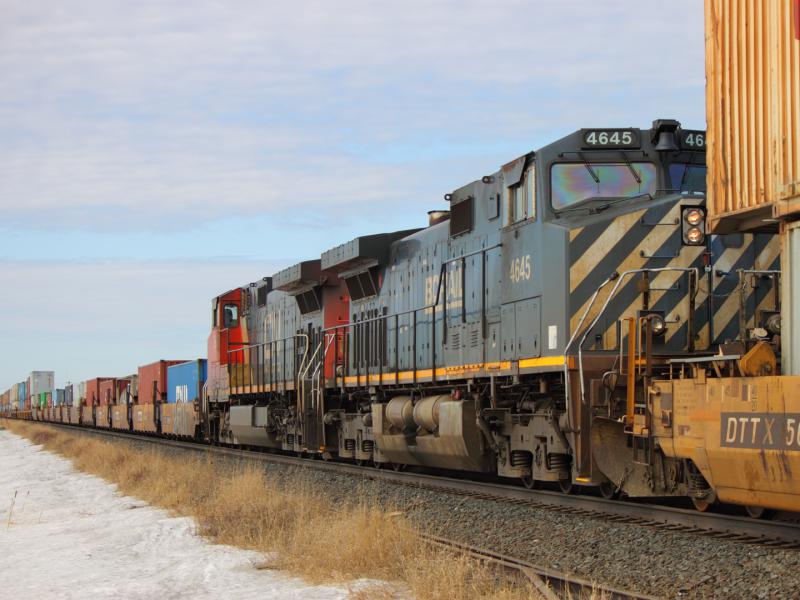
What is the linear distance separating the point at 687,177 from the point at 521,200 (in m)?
1.85

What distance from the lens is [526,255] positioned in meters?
11.5

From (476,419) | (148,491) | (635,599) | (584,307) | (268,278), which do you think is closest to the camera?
(635,599)

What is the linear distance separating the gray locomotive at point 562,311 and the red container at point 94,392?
129 feet

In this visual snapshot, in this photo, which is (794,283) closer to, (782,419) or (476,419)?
(782,419)

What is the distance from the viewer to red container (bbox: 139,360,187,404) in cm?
3759

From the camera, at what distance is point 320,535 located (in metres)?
9.16

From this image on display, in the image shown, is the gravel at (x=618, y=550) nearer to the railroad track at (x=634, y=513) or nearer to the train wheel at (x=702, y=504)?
the railroad track at (x=634, y=513)

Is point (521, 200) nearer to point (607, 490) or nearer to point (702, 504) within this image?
point (607, 490)

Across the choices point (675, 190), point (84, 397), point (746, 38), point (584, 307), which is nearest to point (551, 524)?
point (584, 307)

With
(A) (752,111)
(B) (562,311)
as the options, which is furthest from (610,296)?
(A) (752,111)

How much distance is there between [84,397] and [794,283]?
178ft

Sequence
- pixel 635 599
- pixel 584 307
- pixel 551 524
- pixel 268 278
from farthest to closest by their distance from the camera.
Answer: pixel 268 278, pixel 584 307, pixel 551 524, pixel 635 599

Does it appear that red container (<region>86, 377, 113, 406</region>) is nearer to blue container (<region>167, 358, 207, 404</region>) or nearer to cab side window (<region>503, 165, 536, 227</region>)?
blue container (<region>167, 358, 207, 404</region>)

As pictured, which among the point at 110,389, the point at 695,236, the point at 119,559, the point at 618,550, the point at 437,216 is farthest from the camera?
the point at 110,389
